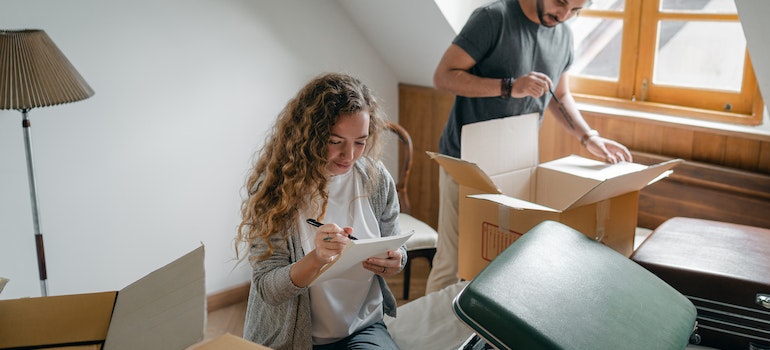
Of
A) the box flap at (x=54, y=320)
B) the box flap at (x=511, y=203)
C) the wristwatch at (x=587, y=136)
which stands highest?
the wristwatch at (x=587, y=136)

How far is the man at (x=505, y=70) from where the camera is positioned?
82.0 inches

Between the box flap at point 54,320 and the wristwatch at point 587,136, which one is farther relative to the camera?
the wristwatch at point 587,136

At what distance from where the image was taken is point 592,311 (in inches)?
47.7

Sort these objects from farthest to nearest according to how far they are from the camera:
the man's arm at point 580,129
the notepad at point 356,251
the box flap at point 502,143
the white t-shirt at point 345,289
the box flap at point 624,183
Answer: the man's arm at point 580,129 → the box flap at point 502,143 → the box flap at point 624,183 → the white t-shirt at point 345,289 → the notepad at point 356,251

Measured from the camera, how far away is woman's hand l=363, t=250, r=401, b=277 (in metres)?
1.53

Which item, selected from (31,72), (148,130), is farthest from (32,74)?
(148,130)

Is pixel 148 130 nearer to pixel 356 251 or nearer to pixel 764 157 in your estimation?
pixel 356 251

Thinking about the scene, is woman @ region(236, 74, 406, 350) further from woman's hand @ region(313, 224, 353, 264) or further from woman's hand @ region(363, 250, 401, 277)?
woman's hand @ region(313, 224, 353, 264)

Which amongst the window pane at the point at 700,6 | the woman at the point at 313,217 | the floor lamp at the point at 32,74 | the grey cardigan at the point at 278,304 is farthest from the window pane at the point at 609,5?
the floor lamp at the point at 32,74

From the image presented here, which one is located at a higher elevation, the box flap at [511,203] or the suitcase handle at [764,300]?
the box flap at [511,203]

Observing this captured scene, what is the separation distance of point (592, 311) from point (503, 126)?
928 mm

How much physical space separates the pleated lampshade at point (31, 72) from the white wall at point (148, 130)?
17.7 inches

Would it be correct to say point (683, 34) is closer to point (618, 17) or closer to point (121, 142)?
point (618, 17)

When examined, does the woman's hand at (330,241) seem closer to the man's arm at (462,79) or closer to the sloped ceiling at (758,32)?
the man's arm at (462,79)
